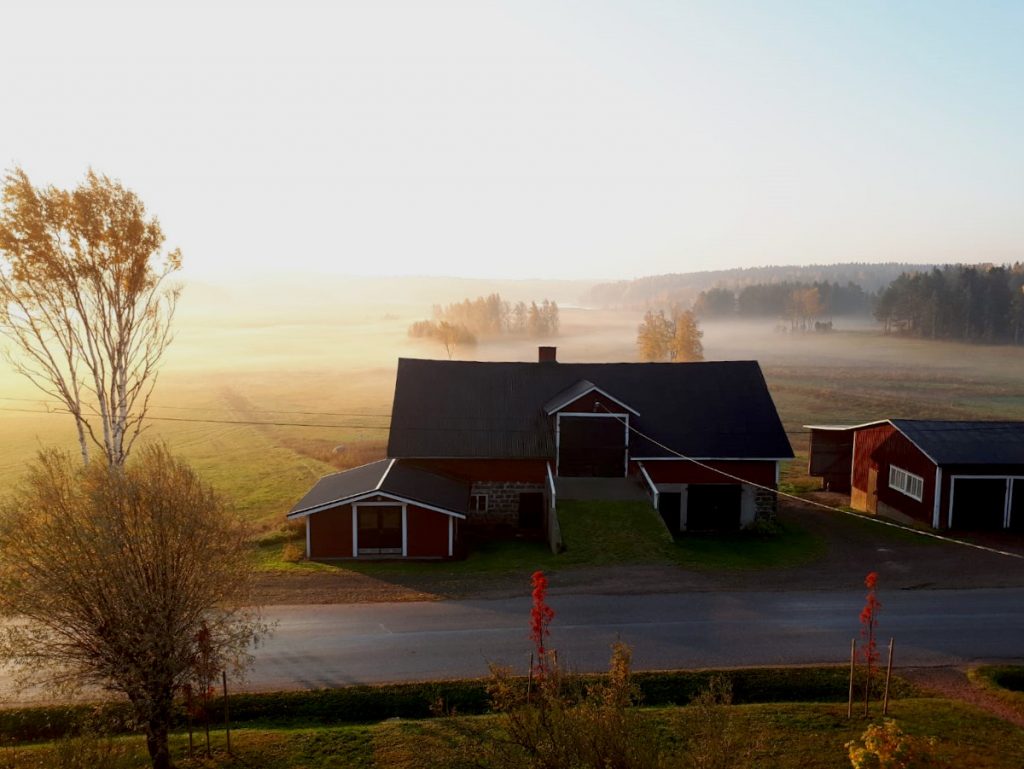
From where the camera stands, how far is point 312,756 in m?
13.9

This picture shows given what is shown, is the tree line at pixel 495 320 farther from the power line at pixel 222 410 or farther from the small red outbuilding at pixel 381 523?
the small red outbuilding at pixel 381 523

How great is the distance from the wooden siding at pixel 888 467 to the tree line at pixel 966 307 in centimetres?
12257

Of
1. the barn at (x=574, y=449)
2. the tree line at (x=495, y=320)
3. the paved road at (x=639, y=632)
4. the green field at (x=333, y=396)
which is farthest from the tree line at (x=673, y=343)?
the tree line at (x=495, y=320)

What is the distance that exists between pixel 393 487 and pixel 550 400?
32.7ft

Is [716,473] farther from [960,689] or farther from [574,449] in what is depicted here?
[960,689]

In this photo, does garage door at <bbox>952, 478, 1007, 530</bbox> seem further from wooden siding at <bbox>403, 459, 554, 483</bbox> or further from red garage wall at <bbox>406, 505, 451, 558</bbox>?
red garage wall at <bbox>406, 505, 451, 558</bbox>

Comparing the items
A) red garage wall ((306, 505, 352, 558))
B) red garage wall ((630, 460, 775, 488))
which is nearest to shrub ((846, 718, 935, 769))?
red garage wall ((306, 505, 352, 558))

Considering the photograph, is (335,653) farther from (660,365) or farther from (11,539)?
(660,365)

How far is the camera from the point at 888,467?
114 ft

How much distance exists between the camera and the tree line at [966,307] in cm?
13625

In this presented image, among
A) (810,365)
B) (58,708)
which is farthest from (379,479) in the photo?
(810,365)

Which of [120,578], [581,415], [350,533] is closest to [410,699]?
[120,578]

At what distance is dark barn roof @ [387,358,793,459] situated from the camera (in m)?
32.6

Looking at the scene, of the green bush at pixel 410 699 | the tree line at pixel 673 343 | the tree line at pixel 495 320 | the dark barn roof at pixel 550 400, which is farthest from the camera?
the tree line at pixel 495 320
